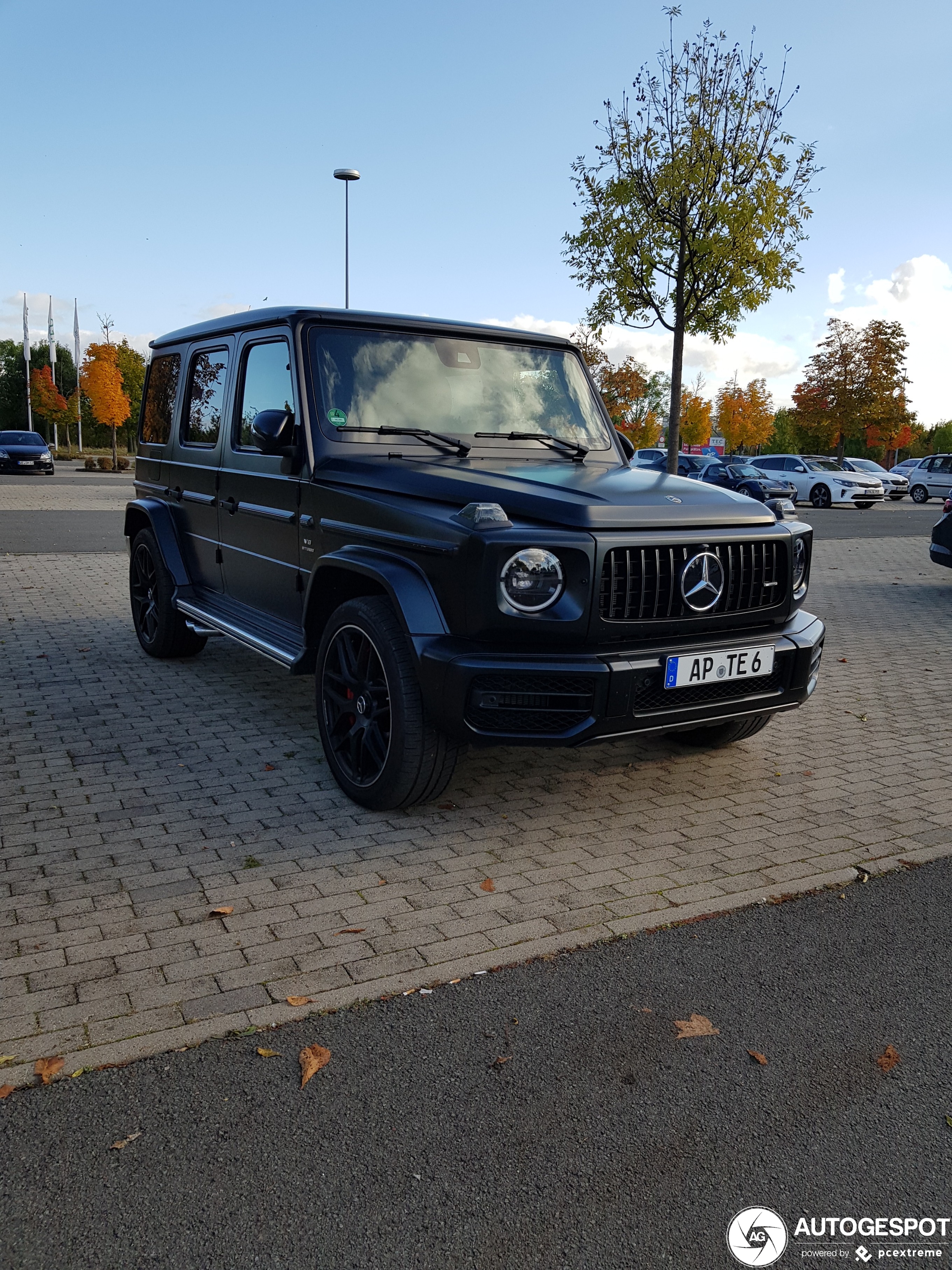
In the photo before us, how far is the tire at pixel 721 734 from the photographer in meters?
5.40

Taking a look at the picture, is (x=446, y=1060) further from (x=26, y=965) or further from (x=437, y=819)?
(x=437, y=819)

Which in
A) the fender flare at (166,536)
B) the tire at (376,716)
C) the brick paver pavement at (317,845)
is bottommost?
the brick paver pavement at (317,845)

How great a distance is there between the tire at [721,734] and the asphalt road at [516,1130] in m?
2.17

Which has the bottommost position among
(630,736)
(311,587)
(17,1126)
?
(17,1126)

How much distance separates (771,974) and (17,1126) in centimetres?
220

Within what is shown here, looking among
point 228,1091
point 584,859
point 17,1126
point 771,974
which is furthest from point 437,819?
point 17,1126

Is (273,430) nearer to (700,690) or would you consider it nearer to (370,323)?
(370,323)

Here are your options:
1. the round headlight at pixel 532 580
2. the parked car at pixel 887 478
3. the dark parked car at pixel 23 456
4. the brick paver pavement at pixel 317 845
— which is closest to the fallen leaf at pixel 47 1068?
the brick paver pavement at pixel 317 845

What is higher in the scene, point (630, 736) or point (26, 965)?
point (630, 736)

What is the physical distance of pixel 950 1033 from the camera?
296 cm

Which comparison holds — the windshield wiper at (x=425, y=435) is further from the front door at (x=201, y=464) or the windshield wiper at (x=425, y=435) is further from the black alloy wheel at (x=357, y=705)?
the front door at (x=201, y=464)

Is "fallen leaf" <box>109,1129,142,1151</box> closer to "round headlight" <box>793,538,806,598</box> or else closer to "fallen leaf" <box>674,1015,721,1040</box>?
"fallen leaf" <box>674,1015,721,1040</box>

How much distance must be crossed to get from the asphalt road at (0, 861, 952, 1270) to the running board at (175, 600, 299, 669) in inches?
89.0

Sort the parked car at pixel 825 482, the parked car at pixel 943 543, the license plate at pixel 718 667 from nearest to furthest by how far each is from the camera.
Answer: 1. the license plate at pixel 718 667
2. the parked car at pixel 943 543
3. the parked car at pixel 825 482
